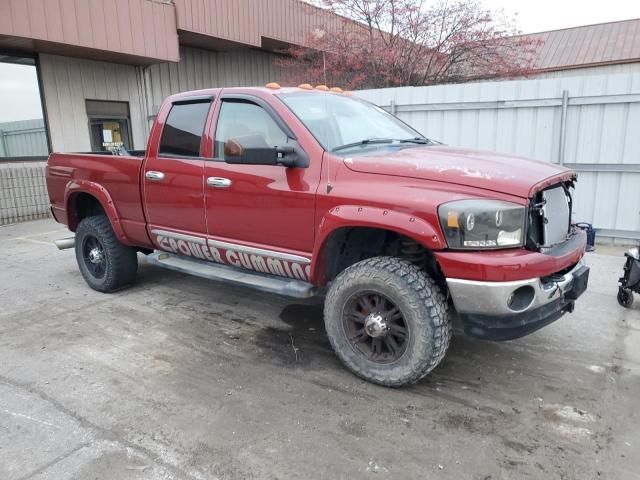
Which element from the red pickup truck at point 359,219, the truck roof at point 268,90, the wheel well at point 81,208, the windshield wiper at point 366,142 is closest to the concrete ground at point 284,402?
the red pickup truck at point 359,219

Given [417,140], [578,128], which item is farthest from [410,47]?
[417,140]

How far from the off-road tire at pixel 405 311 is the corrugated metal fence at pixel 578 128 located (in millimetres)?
5408

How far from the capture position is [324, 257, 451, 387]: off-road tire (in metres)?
3.05

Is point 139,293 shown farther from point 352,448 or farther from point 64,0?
point 64,0

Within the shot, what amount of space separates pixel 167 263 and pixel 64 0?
7434 millimetres

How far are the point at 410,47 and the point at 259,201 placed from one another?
1010cm

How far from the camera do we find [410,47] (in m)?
12.3

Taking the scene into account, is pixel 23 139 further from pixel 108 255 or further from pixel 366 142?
pixel 366 142

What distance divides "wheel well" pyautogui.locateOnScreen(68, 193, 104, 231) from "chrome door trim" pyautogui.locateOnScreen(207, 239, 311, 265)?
2191 millimetres

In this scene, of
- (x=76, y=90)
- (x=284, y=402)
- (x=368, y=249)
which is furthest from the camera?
(x=76, y=90)

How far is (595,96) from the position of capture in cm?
710

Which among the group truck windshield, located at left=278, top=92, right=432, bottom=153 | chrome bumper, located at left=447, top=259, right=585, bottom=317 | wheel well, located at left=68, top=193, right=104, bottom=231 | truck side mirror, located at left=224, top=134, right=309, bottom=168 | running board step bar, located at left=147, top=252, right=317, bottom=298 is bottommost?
running board step bar, located at left=147, top=252, right=317, bottom=298

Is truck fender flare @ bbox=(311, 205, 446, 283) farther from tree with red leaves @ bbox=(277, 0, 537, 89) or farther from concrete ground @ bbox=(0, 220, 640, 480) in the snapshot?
tree with red leaves @ bbox=(277, 0, 537, 89)

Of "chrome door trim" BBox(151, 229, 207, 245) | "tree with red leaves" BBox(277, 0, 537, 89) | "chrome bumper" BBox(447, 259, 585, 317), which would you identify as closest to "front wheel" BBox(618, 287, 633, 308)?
"chrome bumper" BBox(447, 259, 585, 317)
